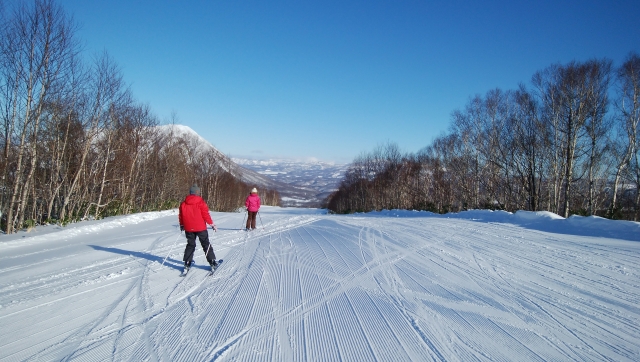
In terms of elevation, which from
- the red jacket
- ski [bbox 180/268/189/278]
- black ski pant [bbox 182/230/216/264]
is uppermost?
the red jacket

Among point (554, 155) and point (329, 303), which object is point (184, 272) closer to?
point (329, 303)

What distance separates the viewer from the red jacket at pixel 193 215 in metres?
6.34

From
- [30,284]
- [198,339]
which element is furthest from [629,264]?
[30,284]

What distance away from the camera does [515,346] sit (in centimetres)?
331

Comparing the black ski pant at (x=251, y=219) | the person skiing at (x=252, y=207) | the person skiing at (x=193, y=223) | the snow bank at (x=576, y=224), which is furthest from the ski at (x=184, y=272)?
the snow bank at (x=576, y=224)

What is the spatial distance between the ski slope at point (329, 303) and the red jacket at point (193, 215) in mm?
931

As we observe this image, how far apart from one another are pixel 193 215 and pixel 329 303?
338cm

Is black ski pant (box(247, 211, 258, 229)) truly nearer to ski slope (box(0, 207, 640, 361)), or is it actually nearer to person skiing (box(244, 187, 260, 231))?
person skiing (box(244, 187, 260, 231))

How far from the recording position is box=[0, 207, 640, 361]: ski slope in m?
3.30

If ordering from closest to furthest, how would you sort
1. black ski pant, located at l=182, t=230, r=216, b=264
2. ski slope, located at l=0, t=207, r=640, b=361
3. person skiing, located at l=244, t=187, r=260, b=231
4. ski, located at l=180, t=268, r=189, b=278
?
ski slope, located at l=0, t=207, r=640, b=361, ski, located at l=180, t=268, r=189, b=278, black ski pant, located at l=182, t=230, r=216, b=264, person skiing, located at l=244, t=187, r=260, b=231

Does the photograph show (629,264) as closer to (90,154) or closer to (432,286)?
(432,286)

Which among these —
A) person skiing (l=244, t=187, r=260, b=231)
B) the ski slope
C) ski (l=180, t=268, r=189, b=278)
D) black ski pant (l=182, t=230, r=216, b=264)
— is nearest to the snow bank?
the ski slope

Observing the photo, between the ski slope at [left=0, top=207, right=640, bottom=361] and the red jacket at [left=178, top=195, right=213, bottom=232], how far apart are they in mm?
931

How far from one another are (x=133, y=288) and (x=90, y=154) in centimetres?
1467
